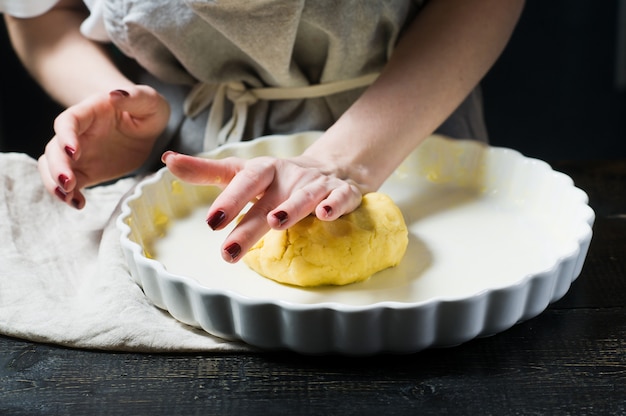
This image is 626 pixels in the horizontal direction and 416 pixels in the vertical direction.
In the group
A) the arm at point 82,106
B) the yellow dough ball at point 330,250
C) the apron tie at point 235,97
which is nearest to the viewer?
the yellow dough ball at point 330,250

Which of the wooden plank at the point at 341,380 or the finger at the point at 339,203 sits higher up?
the finger at the point at 339,203

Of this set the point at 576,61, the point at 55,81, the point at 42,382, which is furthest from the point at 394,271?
the point at 576,61

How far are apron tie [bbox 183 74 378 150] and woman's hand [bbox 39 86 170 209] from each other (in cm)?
7

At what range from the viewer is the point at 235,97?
957mm

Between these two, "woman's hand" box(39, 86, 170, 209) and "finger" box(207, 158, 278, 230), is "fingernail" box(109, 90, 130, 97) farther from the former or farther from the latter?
"finger" box(207, 158, 278, 230)

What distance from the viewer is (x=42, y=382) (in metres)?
0.60

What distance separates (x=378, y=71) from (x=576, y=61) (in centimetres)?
77

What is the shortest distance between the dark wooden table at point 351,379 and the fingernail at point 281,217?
0.11m

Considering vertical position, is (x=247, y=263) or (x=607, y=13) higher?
(x=247, y=263)

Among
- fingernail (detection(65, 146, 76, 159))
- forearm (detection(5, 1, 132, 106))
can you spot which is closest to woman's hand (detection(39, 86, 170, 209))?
fingernail (detection(65, 146, 76, 159))

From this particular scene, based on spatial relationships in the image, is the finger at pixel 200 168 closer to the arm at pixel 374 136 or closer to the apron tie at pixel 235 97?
the arm at pixel 374 136

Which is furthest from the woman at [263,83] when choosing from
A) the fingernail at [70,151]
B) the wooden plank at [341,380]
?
the wooden plank at [341,380]

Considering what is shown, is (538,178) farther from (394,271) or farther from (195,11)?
(195,11)

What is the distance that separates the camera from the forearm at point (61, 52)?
39.2 inches
